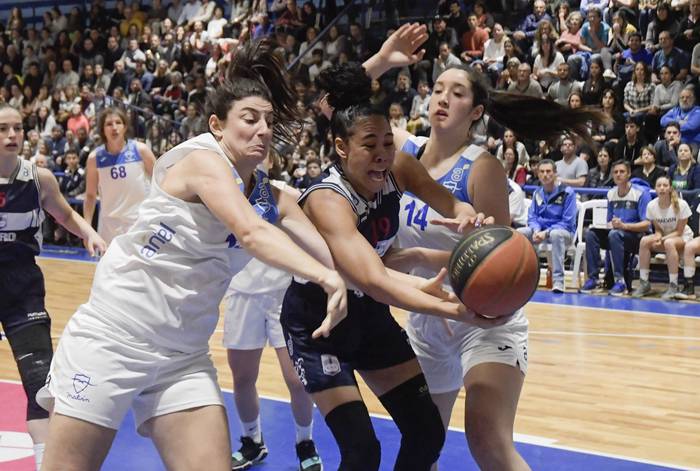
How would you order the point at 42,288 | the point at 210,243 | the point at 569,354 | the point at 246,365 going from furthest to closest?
the point at 569,354
the point at 246,365
the point at 42,288
the point at 210,243

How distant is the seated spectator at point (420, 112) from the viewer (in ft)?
43.8

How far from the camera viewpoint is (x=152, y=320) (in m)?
2.89

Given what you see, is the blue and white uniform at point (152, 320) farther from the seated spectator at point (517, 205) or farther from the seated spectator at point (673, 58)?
the seated spectator at point (673, 58)

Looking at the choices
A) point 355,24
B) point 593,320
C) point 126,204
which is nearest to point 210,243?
point 126,204

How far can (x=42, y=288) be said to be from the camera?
446cm

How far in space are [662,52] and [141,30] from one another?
11.1 meters

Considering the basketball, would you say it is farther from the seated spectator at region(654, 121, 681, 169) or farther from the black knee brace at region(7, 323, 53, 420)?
the seated spectator at region(654, 121, 681, 169)

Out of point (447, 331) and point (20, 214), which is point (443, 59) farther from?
point (447, 331)

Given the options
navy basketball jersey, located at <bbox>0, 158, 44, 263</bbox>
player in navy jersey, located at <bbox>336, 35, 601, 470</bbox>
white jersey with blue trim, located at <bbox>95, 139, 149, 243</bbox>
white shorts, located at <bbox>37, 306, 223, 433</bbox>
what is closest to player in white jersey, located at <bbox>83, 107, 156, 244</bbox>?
white jersey with blue trim, located at <bbox>95, 139, 149, 243</bbox>

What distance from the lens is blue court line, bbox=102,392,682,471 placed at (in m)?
4.66

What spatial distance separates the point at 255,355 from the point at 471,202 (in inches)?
61.0

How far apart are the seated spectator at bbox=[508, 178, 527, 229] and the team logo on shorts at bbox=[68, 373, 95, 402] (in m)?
8.12

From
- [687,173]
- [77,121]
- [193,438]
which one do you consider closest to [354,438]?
[193,438]

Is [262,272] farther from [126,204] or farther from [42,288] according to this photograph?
[126,204]
